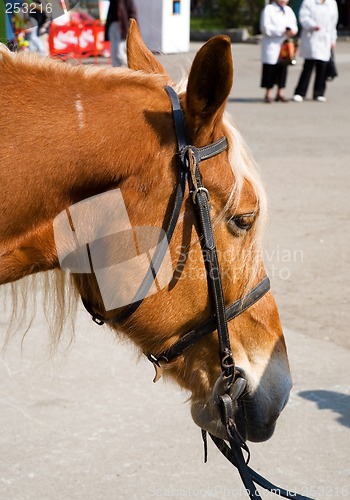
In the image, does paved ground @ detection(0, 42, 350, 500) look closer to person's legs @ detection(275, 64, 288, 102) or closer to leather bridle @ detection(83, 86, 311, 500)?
leather bridle @ detection(83, 86, 311, 500)

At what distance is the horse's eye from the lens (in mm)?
2375

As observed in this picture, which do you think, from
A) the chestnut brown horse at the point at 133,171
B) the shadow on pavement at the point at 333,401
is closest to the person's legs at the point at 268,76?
the shadow on pavement at the point at 333,401

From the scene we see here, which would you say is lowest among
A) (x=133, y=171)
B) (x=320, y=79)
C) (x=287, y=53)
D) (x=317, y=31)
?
(x=320, y=79)

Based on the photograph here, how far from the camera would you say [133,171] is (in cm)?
224

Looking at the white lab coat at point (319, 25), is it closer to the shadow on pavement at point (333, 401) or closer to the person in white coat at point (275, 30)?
the person in white coat at point (275, 30)

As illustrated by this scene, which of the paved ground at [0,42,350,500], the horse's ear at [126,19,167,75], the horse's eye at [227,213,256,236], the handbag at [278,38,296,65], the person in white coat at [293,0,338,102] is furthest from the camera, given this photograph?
the person in white coat at [293,0,338,102]

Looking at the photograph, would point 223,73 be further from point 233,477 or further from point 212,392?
point 233,477

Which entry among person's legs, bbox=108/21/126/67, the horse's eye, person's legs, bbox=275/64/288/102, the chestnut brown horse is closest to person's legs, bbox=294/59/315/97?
person's legs, bbox=275/64/288/102

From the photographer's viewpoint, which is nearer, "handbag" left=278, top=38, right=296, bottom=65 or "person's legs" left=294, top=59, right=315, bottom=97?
"handbag" left=278, top=38, right=296, bottom=65

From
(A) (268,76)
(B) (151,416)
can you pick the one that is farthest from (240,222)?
(A) (268,76)

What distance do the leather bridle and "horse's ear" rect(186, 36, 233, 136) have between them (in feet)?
0.15

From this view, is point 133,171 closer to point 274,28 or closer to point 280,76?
point 274,28

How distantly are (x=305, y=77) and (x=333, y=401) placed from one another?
11.7 meters

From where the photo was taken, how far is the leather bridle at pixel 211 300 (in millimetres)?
2270
